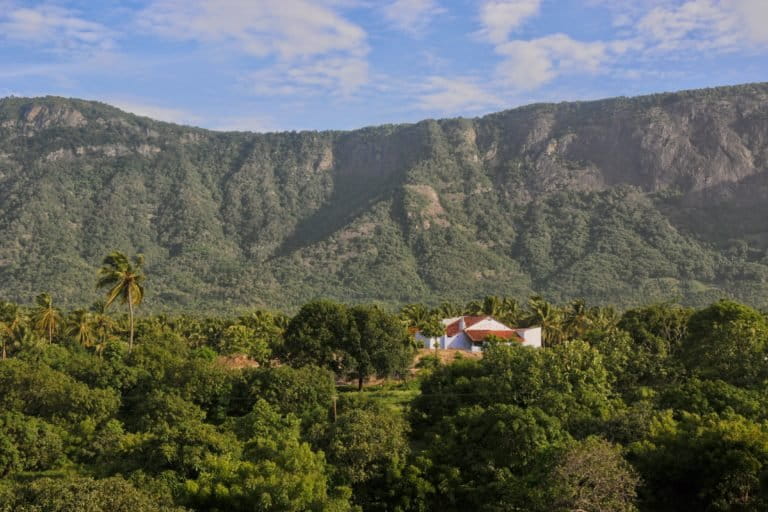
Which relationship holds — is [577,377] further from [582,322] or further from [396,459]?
[582,322]

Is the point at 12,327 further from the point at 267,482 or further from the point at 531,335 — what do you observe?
the point at 267,482

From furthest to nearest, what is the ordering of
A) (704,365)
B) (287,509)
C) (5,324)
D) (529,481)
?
(5,324) < (704,365) < (529,481) < (287,509)

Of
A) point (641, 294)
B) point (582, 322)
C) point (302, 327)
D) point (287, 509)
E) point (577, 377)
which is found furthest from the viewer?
point (641, 294)

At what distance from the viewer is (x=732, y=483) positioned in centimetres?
2805

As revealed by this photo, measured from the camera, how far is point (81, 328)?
7138cm

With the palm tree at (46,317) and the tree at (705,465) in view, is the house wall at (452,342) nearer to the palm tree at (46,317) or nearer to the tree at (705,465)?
the palm tree at (46,317)

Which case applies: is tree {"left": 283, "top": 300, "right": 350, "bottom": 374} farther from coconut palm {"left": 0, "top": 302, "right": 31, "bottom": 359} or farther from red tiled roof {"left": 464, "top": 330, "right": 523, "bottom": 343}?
coconut palm {"left": 0, "top": 302, "right": 31, "bottom": 359}

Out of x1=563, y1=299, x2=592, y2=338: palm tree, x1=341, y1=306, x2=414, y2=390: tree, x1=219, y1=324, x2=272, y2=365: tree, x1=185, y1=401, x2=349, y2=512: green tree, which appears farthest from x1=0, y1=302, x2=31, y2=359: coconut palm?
x1=563, y1=299, x2=592, y2=338: palm tree

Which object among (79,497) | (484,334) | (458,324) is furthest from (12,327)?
(79,497)

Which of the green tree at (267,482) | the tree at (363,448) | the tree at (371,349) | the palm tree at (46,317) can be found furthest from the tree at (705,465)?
the palm tree at (46,317)

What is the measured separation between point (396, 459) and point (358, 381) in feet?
97.6

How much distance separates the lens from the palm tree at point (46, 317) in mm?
71188

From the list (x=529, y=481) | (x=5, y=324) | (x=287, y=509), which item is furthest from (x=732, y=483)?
(x=5, y=324)

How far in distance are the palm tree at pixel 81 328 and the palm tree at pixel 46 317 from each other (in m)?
1.46
